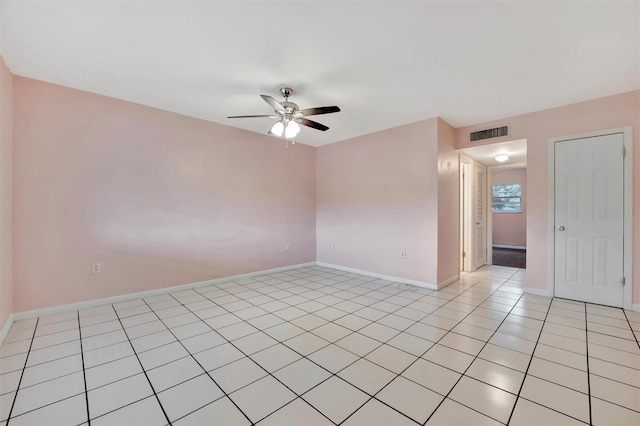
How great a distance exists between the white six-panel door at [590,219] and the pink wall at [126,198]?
14.9 feet

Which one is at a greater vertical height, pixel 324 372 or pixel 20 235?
pixel 20 235

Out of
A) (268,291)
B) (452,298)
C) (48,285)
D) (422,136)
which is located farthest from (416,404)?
(48,285)

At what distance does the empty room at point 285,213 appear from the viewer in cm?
186

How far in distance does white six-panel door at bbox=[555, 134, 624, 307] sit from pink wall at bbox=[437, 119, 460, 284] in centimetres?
132

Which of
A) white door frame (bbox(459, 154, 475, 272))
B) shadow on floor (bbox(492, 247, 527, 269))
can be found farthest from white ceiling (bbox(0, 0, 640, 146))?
shadow on floor (bbox(492, 247, 527, 269))

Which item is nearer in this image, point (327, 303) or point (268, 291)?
point (327, 303)

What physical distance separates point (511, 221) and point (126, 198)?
10.4 m

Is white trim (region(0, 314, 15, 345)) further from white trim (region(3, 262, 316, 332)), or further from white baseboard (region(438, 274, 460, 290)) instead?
white baseboard (region(438, 274, 460, 290))

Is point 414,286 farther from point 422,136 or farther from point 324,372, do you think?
point 324,372

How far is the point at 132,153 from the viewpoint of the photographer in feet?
11.9

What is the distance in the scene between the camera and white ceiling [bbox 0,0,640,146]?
1976mm

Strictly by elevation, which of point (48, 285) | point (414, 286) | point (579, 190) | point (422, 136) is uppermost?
point (422, 136)

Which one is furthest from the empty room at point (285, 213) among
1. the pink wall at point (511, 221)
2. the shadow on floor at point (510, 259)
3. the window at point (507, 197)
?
the window at point (507, 197)

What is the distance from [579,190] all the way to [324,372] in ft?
13.3
